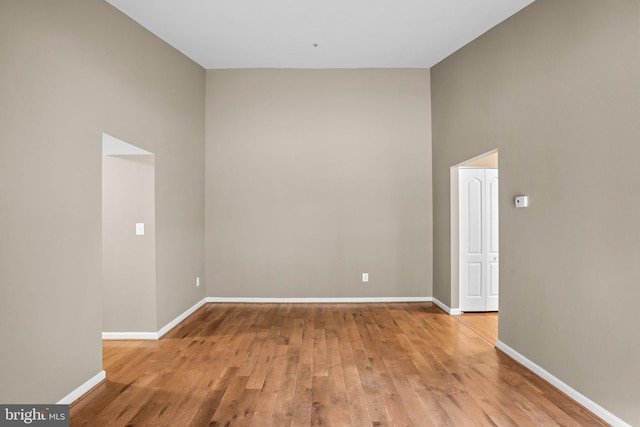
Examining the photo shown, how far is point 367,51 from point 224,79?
2326mm

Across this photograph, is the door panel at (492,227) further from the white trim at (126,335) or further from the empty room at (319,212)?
the white trim at (126,335)

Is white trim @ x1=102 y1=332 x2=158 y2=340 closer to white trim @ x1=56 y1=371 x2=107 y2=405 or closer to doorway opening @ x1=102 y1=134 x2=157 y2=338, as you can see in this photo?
doorway opening @ x1=102 y1=134 x2=157 y2=338

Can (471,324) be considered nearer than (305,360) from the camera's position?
No

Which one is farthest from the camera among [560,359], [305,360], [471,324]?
[471,324]

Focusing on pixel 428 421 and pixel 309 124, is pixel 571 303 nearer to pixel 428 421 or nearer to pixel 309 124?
pixel 428 421

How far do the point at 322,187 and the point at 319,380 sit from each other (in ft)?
11.4

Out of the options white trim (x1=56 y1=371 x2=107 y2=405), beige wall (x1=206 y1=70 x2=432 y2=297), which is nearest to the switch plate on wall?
white trim (x1=56 y1=371 x2=107 y2=405)

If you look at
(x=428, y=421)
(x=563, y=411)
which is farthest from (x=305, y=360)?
(x=563, y=411)

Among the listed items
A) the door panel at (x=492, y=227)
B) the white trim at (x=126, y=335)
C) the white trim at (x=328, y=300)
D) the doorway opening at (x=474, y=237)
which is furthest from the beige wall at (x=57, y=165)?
the door panel at (x=492, y=227)

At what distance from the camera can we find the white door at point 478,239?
5.78 metres

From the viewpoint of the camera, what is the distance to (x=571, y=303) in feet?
10.6

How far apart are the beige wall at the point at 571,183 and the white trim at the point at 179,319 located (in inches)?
152

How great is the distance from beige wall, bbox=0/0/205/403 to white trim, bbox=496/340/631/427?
3.89 meters

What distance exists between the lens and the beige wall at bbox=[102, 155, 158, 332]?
15.3ft
